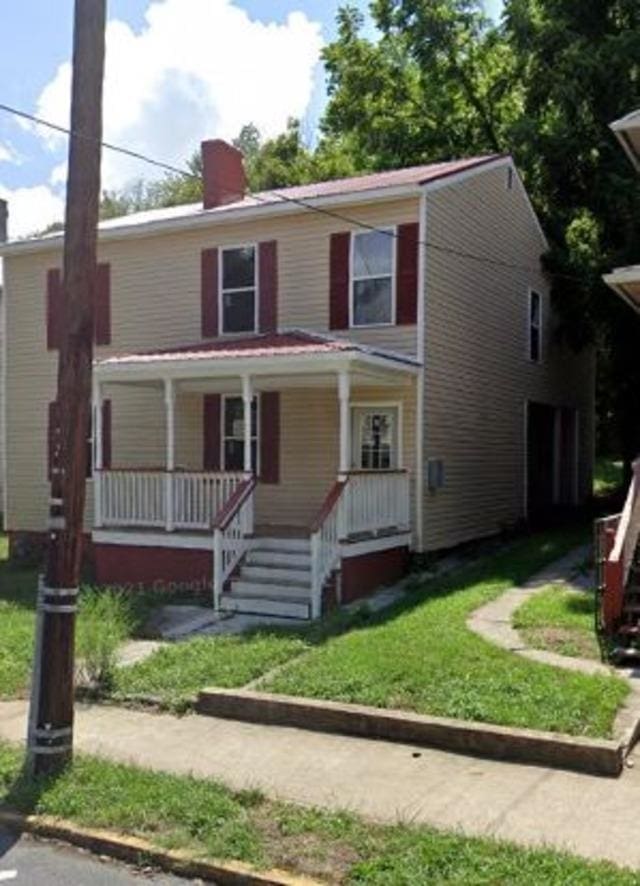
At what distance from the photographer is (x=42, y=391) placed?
1966 cm

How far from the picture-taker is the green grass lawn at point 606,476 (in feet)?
92.8

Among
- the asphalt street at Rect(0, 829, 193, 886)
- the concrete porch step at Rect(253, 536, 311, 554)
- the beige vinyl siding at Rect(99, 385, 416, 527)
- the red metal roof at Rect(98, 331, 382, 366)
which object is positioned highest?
the red metal roof at Rect(98, 331, 382, 366)

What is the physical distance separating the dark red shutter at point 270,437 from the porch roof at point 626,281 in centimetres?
586

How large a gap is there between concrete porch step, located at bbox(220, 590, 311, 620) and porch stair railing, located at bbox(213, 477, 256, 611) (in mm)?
169

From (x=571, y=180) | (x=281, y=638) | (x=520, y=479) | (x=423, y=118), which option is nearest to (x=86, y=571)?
(x=281, y=638)

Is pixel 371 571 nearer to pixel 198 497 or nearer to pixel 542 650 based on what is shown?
pixel 198 497

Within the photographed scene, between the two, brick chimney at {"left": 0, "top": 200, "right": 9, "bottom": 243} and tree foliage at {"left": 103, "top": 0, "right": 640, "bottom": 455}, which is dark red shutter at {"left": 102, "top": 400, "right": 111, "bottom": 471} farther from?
brick chimney at {"left": 0, "top": 200, "right": 9, "bottom": 243}

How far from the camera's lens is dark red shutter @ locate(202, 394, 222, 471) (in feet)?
57.8

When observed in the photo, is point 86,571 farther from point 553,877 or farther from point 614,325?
point 553,877

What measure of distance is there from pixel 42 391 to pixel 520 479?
9491mm

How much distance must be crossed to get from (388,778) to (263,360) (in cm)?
833

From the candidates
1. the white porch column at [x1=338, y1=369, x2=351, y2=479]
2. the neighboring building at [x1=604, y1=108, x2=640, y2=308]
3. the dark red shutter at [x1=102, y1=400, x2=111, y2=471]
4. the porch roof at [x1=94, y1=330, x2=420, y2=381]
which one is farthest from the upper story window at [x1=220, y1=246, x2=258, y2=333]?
the neighboring building at [x1=604, y1=108, x2=640, y2=308]

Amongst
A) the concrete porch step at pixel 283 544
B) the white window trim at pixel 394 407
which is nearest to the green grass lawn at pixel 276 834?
the concrete porch step at pixel 283 544

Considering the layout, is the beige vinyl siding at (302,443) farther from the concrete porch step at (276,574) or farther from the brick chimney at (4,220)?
the brick chimney at (4,220)
